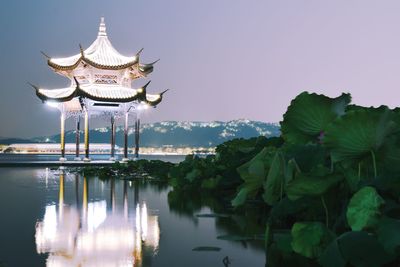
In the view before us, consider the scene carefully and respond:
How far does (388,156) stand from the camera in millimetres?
3047

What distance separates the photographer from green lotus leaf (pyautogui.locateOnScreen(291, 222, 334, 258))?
294 centimetres

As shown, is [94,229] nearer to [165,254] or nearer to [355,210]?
[165,254]

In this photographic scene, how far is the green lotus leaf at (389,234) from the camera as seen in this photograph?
7.93 ft

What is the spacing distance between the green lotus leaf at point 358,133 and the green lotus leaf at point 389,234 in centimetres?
58

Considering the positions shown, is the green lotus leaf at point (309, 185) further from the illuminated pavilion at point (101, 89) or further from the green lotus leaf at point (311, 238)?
the illuminated pavilion at point (101, 89)

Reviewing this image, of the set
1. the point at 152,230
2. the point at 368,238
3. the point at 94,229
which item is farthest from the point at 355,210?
the point at 94,229

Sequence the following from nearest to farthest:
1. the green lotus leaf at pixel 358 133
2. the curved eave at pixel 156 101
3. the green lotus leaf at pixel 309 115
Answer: the green lotus leaf at pixel 358 133 → the green lotus leaf at pixel 309 115 → the curved eave at pixel 156 101

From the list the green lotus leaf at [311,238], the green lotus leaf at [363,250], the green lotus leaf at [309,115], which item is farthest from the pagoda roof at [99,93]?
the green lotus leaf at [363,250]

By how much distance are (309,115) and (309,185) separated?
0.94 m

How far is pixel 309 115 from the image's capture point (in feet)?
12.6

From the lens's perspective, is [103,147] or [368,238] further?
[103,147]

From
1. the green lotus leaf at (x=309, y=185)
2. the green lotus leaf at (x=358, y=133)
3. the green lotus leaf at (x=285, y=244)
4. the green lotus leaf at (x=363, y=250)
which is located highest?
the green lotus leaf at (x=358, y=133)

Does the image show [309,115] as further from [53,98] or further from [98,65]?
[53,98]

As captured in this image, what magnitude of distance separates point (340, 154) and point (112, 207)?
4.42 m
